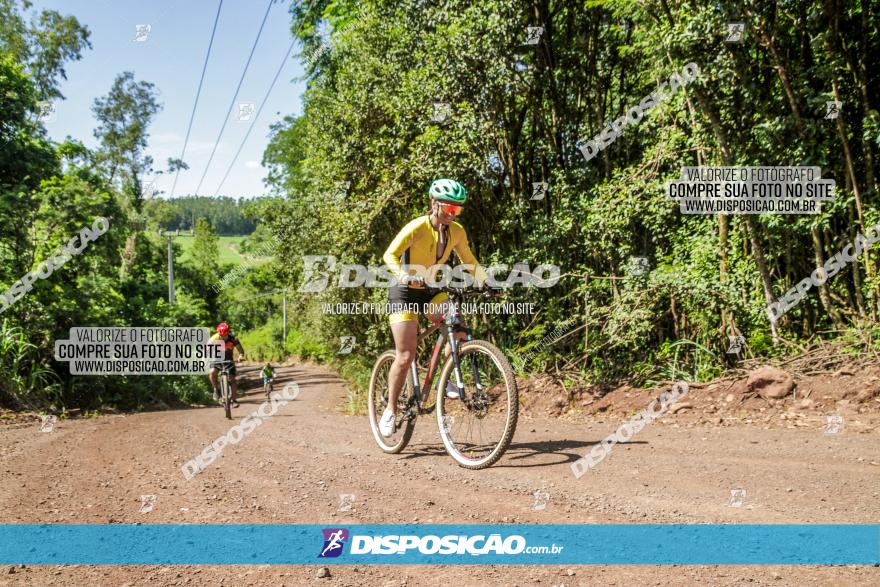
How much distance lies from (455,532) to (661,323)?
731cm

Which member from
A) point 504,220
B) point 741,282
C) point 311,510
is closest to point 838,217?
point 741,282

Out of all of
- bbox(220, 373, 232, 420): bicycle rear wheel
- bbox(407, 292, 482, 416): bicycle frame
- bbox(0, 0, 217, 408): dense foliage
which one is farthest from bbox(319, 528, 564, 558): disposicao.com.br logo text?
bbox(0, 0, 217, 408): dense foliage

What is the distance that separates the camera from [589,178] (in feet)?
36.9

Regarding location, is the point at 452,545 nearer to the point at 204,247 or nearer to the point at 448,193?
the point at 448,193

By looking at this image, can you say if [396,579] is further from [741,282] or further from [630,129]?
[630,129]

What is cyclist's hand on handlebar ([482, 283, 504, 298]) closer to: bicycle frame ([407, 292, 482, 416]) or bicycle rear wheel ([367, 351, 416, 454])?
bicycle frame ([407, 292, 482, 416])

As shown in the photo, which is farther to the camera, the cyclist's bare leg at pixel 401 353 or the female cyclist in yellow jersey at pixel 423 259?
the cyclist's bare leg at pixel 401 353

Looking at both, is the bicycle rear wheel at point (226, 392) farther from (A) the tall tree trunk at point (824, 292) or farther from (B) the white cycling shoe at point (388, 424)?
(A) the tall tree trunk at point (824, 292)

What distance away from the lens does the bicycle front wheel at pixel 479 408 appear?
4.91 m
